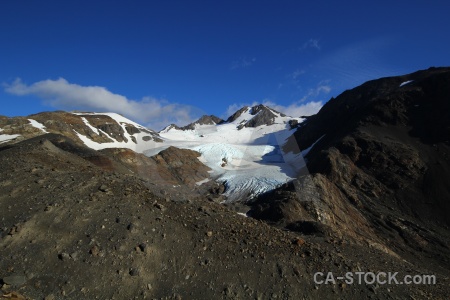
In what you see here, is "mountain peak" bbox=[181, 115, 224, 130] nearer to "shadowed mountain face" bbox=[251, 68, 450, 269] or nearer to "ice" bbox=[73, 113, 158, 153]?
"ice" bbox=[73, 113, 158, 153]

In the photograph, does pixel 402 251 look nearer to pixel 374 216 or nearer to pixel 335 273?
pixel 374 216

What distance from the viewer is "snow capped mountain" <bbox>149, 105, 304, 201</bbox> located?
47969mm

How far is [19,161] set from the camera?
1736cm

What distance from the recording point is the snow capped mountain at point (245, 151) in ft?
157

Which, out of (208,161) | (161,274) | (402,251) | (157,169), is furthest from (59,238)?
(208,161)

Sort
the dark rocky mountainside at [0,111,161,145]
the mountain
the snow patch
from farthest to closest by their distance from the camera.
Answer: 1. the dark rocky mountainside at [0,111,161,145]
2. the mountain
3. the snow patch

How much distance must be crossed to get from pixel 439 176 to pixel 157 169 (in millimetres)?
41429

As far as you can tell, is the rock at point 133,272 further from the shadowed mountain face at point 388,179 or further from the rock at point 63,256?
the shadowed mountain face at point 388,179

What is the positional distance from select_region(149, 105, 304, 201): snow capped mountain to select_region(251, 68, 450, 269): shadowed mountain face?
18.3 feet

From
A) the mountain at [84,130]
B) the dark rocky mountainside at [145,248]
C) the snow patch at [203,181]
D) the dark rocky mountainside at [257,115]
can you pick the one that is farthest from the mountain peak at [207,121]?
the dark rocky mountainside at [145,248]

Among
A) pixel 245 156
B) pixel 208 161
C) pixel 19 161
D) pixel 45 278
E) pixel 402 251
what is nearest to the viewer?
pixel 45 278

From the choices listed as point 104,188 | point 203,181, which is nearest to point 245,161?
point 203,181

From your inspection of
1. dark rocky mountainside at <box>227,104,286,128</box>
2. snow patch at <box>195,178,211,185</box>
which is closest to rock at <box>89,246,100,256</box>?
snow patch at <box>195,178,211,185</box>

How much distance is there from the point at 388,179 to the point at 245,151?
1424 inches
